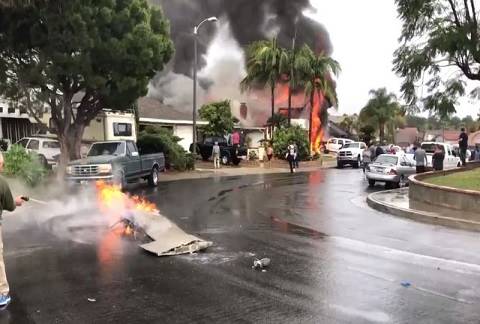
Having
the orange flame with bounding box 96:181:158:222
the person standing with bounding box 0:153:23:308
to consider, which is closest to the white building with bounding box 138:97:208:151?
the orange flame with bounding box 96:181:158:222

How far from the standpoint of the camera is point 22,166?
54.1 ft

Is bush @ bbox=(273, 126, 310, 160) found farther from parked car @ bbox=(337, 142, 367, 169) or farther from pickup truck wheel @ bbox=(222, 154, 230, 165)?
pickup truck wheel @ bbox=(222, 154, 230, 165)

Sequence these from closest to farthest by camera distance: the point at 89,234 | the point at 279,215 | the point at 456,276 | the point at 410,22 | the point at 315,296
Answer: the point at 315,296, the point at 456,276, the point at 89,234, the point at 279,215, the point at 410,22

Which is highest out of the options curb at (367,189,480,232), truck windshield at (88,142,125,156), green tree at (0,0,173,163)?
green tree at (0,0,173,163)

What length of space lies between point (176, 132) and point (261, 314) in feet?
116

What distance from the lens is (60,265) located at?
746cm

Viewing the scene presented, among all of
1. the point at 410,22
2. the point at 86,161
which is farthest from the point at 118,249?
the point at 410,22

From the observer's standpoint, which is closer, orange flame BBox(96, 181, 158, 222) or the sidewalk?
orange flame BBox(96, 181, 158, 222)

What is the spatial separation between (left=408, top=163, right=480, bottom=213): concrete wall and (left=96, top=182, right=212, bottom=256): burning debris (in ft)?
22.0

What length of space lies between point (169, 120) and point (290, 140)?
899cm

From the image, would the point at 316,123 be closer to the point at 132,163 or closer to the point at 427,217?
the point at 132,163

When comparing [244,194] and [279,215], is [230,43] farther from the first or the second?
[279,215]

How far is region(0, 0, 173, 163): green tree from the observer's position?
20.0m

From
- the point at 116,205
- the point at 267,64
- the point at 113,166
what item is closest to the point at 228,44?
the point at 267,64
